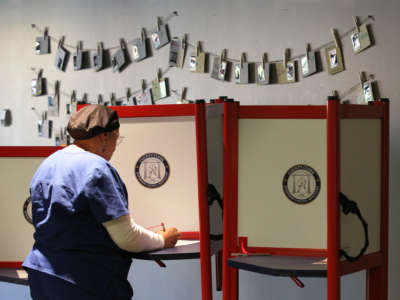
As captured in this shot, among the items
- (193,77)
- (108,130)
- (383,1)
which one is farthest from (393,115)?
(108,130)

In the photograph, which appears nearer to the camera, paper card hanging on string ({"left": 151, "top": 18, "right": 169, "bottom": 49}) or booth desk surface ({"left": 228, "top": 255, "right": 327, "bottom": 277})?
booth desk surface ({"left": 228, "top": 255, "right": 327, "bottom": 277})

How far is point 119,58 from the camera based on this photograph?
3.06 m

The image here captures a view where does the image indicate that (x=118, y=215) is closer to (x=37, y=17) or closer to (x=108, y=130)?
(x=108, y=130)

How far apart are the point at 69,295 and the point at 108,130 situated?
575 millimetres

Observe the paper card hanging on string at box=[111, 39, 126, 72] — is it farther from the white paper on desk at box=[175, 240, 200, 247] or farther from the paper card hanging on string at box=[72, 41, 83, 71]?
the white paper on desk at box=[175, 240, 200, 247]

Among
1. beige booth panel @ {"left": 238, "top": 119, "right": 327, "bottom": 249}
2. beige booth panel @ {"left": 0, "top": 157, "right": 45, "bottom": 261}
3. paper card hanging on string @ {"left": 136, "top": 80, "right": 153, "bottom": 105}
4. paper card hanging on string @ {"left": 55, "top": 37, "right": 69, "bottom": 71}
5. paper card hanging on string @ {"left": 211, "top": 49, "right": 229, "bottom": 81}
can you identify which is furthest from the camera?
paper card hanging on string @ {"left": 55, "top": 37, "right": 69, "bottom": 71}

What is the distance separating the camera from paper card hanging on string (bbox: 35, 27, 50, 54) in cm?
328

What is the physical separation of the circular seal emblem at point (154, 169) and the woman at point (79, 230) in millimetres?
395

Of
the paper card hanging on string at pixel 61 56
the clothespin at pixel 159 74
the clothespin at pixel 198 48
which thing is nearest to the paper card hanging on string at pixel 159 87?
the clothespin at pixel 159 74

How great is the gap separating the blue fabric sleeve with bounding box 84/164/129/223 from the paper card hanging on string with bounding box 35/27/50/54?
176 centimetres

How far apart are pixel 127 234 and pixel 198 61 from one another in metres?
1.32

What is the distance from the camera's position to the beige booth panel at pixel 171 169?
220 centimetres

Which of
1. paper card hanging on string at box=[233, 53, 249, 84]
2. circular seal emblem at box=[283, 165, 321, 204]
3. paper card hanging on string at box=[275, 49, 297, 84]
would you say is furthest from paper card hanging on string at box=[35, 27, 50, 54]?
circular seal emblem at box=[283, 165, 321, 204]

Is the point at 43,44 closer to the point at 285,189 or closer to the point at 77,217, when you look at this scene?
the point at 77,217
